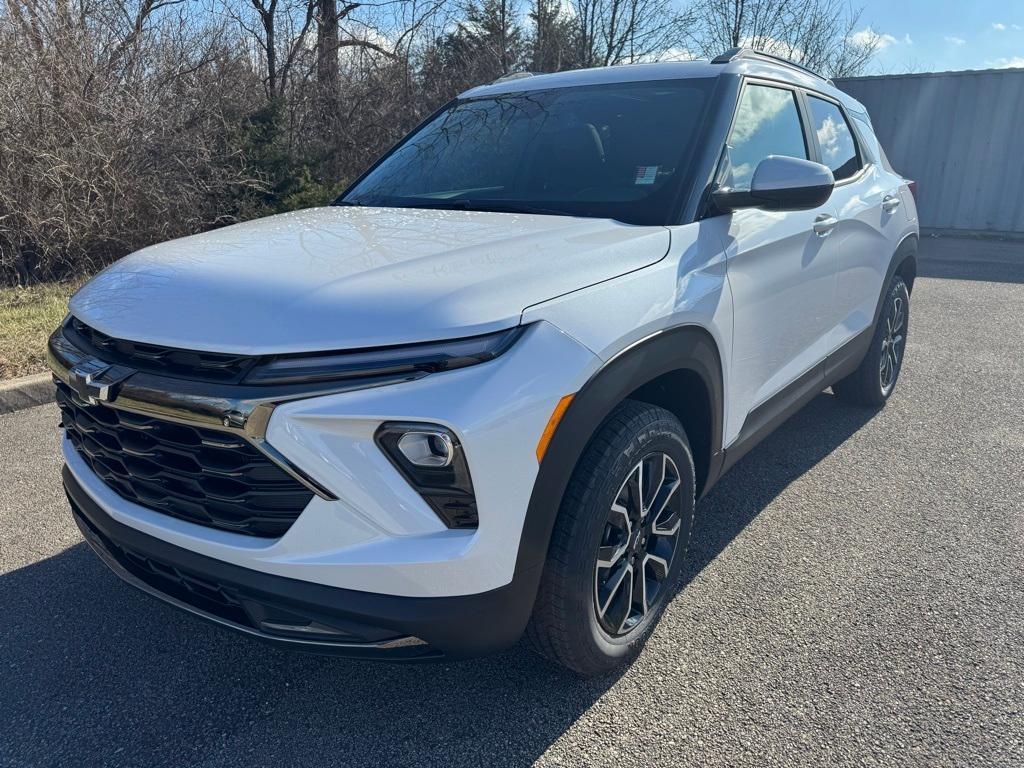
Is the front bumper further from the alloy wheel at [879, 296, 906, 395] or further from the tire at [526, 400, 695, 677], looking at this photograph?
the alloy wheel at [879, 296, 906, 395]

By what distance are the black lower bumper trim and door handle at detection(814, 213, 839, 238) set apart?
87.5 inches

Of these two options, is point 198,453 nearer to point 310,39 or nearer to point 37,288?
point 37,288

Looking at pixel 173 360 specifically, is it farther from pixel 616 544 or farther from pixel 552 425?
pixel 616 544

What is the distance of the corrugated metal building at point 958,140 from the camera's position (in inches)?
523

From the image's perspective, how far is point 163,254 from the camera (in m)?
2.46

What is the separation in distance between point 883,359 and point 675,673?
3021mm

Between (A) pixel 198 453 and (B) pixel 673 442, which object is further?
(B) pixel 673 442

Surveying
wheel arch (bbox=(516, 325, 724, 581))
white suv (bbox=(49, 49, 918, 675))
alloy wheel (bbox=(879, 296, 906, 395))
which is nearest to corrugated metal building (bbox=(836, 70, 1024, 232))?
alloy wheel (bbox=(879, 296, 906, 395))

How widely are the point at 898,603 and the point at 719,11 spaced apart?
1896 cm

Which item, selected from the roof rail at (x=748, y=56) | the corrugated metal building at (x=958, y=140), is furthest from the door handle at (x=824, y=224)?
the corrugated metal building at (x=958, y=140)

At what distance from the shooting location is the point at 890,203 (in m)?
4.38

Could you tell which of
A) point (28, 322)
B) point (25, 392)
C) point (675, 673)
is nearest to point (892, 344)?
point (675, 673)

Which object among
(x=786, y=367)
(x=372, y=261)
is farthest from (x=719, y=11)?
(x=372, y=261)

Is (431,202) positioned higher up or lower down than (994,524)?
higher up
